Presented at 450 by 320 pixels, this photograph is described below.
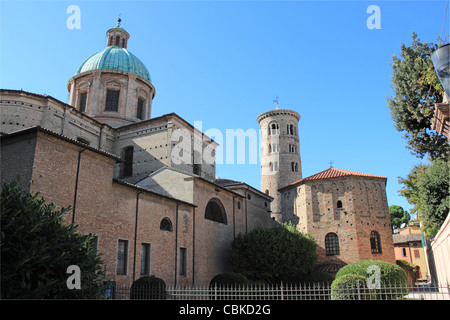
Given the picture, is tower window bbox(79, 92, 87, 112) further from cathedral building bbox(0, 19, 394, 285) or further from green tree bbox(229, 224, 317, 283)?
green tree bbox(229, 224, 317, 283)

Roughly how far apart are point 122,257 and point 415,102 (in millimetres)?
13359

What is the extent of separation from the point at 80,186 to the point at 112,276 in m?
3.42

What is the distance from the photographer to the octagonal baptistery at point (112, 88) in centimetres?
2506

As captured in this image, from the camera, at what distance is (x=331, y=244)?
88.7ft

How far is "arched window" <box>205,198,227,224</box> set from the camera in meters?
20.4

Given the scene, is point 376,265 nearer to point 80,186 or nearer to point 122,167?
point 80,186

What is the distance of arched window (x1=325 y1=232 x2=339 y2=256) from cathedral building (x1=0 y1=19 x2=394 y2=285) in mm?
76

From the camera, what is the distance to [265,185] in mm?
40656

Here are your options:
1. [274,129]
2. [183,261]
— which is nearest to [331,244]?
[183,261]

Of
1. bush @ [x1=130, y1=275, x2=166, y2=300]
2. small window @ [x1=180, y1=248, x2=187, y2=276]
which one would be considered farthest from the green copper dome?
bush @ [x1=130, y1=275, x2=166, y2=300]

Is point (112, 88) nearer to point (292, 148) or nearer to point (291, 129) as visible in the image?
point (292, 148)

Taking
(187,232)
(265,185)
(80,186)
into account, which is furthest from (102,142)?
(265,185)

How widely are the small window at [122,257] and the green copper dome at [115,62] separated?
1647 centimetres

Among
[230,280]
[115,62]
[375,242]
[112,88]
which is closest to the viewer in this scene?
[230,280]
